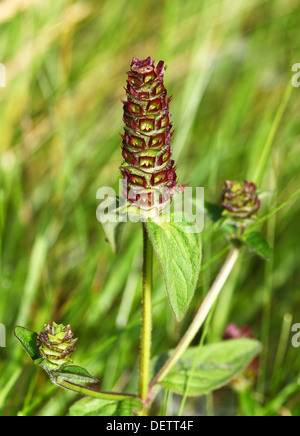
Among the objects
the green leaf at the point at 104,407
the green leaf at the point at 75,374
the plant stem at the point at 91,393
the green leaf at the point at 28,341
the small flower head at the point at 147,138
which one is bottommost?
the green leaf at the point at 104,407

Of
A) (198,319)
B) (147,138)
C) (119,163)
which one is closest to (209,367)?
(198,319)

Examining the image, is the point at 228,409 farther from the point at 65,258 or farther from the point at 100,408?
the point at 65,258

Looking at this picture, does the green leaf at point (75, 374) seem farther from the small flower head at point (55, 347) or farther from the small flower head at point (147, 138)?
the small flower head at point (147, 138)

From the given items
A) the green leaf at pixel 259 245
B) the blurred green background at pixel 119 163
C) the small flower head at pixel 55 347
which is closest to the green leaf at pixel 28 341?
the small flower head at pixel 55 347

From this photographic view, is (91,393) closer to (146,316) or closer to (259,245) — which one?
(146,316)

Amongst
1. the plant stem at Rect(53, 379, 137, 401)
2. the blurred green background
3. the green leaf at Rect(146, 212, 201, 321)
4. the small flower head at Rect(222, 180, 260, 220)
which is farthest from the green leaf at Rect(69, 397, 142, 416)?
the small flower head at Rect(222, 180, 260, 220)

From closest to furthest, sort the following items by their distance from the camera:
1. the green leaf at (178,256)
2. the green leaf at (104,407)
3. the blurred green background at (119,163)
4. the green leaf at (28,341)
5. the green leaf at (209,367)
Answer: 1. the green leaf at (178,256)
2. the green leaf at (28,341)
3. the green leaf at (104,407)
4. the green leaf at (209,367)
5. the blurred green background at (119,163)

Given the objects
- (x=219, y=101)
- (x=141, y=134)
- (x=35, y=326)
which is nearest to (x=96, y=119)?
(x=219, y=101)
